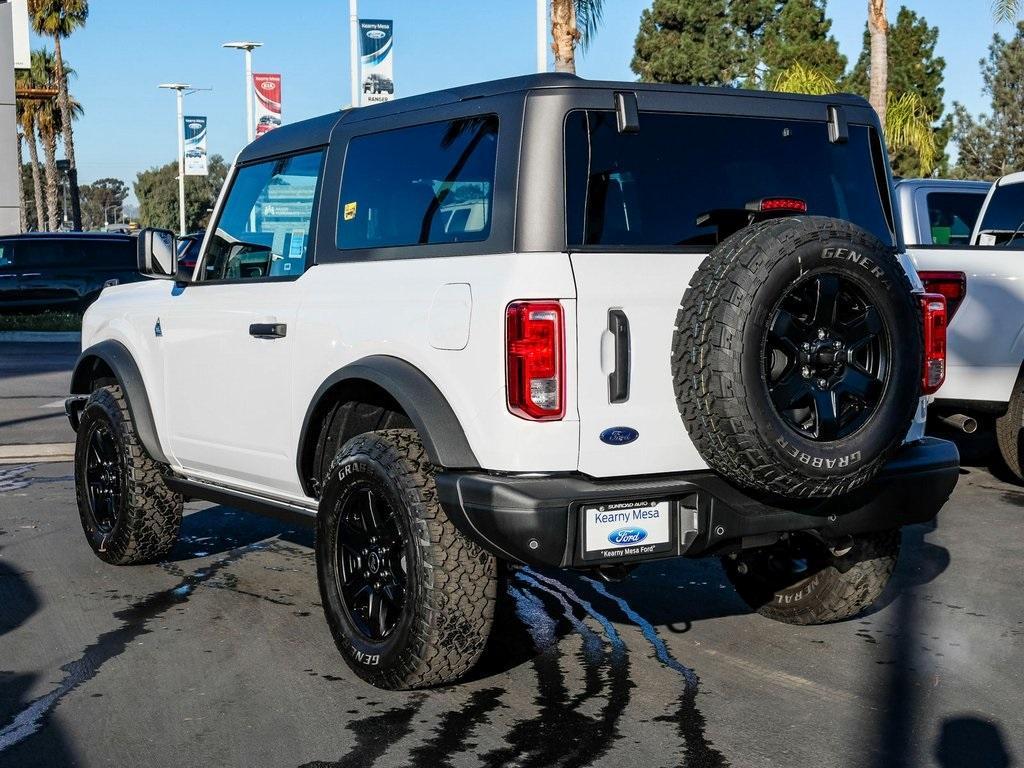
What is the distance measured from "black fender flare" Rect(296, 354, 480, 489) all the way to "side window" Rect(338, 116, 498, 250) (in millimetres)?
463

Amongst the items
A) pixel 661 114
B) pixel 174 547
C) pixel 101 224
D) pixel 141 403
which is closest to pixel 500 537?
pixel 661 114

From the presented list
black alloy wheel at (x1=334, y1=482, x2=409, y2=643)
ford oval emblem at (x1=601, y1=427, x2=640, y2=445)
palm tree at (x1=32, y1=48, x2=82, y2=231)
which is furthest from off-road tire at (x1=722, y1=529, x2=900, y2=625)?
palm tree at (x1=32, y1=48, x2=82, y2=231)

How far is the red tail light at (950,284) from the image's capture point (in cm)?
827

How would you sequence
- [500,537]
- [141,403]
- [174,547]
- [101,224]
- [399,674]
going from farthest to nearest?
[101,224] → [174,547] → [141,403] → [399,674] → [500,537]

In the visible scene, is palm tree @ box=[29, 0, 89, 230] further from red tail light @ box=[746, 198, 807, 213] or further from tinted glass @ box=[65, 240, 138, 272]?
red tail light @ box=[746, 198, 807, 213]

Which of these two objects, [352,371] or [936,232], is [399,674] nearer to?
[352,371]

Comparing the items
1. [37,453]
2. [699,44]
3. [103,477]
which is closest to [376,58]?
[37,453]

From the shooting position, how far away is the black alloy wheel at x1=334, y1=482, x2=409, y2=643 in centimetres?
475

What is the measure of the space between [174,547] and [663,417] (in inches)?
143

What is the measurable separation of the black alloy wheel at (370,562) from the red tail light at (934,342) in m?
1.98

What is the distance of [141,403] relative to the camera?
21.4 feet

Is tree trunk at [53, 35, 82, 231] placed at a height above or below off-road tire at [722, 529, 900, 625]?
above

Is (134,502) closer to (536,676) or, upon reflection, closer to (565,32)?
(536,676)

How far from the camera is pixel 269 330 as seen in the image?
544 cm
